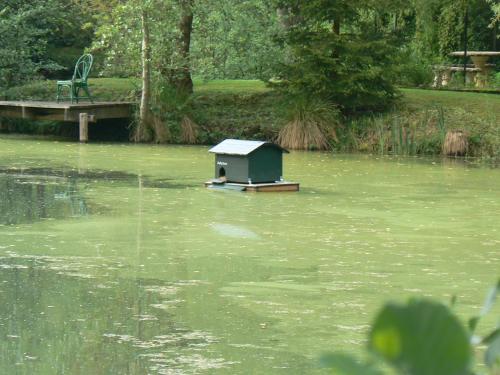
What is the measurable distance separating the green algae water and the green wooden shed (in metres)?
0.46

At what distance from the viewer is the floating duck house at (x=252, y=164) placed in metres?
12.5

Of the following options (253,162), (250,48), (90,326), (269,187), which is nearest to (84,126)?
(250,48)

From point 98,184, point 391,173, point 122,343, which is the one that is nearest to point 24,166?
point 98,184

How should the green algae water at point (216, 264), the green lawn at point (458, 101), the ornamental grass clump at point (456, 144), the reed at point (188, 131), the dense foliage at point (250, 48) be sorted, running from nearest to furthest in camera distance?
1. the green algae water at point (216, 264)
2. the ornamental grass clump at point (456, 144)
3. the green lawn at point (458, 101)
4. the dense foliage at point (250, 48)
5. the reed at point (188, 131)

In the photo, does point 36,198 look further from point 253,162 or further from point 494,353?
point 494,353

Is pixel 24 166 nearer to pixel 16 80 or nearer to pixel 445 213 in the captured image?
pixel 445 213

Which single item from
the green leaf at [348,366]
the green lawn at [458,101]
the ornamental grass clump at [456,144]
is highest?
the green leaf at [348,366]

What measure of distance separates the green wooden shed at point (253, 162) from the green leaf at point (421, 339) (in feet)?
38.7

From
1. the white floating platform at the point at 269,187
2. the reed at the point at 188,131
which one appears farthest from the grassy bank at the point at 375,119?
the white floating platform at the point at 269,187

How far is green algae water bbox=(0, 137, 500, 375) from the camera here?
509 cm

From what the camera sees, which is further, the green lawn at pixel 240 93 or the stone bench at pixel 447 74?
the stone bench at pixel 447 74

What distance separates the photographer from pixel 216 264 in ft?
24.7

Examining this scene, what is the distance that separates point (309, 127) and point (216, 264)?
464 inches

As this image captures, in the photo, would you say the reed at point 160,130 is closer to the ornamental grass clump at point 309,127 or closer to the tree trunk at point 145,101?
the tree trunk at point 145,101
